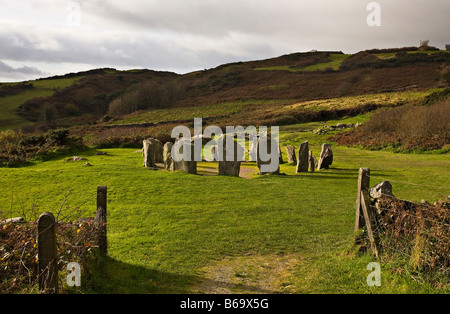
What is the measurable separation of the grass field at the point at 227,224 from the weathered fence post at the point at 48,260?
2.14 ft

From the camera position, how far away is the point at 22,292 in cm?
561

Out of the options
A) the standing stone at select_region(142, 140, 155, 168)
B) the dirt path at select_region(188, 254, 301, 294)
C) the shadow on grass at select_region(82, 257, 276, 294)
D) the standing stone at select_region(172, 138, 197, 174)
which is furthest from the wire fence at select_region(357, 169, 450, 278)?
the standing stone at select_region(142, 140, 155, 168)

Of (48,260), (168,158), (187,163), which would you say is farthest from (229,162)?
(48,260)

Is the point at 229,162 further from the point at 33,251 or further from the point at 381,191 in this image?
the point at 33,251

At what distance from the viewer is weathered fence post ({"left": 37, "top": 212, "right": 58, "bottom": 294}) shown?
17.7ft

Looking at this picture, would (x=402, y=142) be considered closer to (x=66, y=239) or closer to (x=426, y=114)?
(x=426, y=114)

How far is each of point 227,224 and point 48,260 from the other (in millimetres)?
6257

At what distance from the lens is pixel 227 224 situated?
436 inches

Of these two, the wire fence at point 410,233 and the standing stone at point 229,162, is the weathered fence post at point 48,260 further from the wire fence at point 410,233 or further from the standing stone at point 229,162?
the standing stone at point 229,162

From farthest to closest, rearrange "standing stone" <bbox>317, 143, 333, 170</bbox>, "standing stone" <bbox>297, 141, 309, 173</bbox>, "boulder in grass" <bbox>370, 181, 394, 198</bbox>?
"standing stone" <bbox>317, 143, 333, 170</bbox> → "standing stone" <bbox>297, 141, 309, 173</bbox> → "boulder in grass" <bbox>370, 181, 394, 198</bbox>

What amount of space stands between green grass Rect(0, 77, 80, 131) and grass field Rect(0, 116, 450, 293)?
54584mm

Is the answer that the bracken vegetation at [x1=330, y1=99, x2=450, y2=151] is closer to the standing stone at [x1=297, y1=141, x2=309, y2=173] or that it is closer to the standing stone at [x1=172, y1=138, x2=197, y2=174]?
the standing stone at [x1=297, y1=141, x2=309, y2=173]

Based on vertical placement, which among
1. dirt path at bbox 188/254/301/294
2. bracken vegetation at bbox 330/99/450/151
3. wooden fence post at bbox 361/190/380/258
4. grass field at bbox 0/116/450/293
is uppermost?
bracken vegetation at bbox 330/99/450/151
